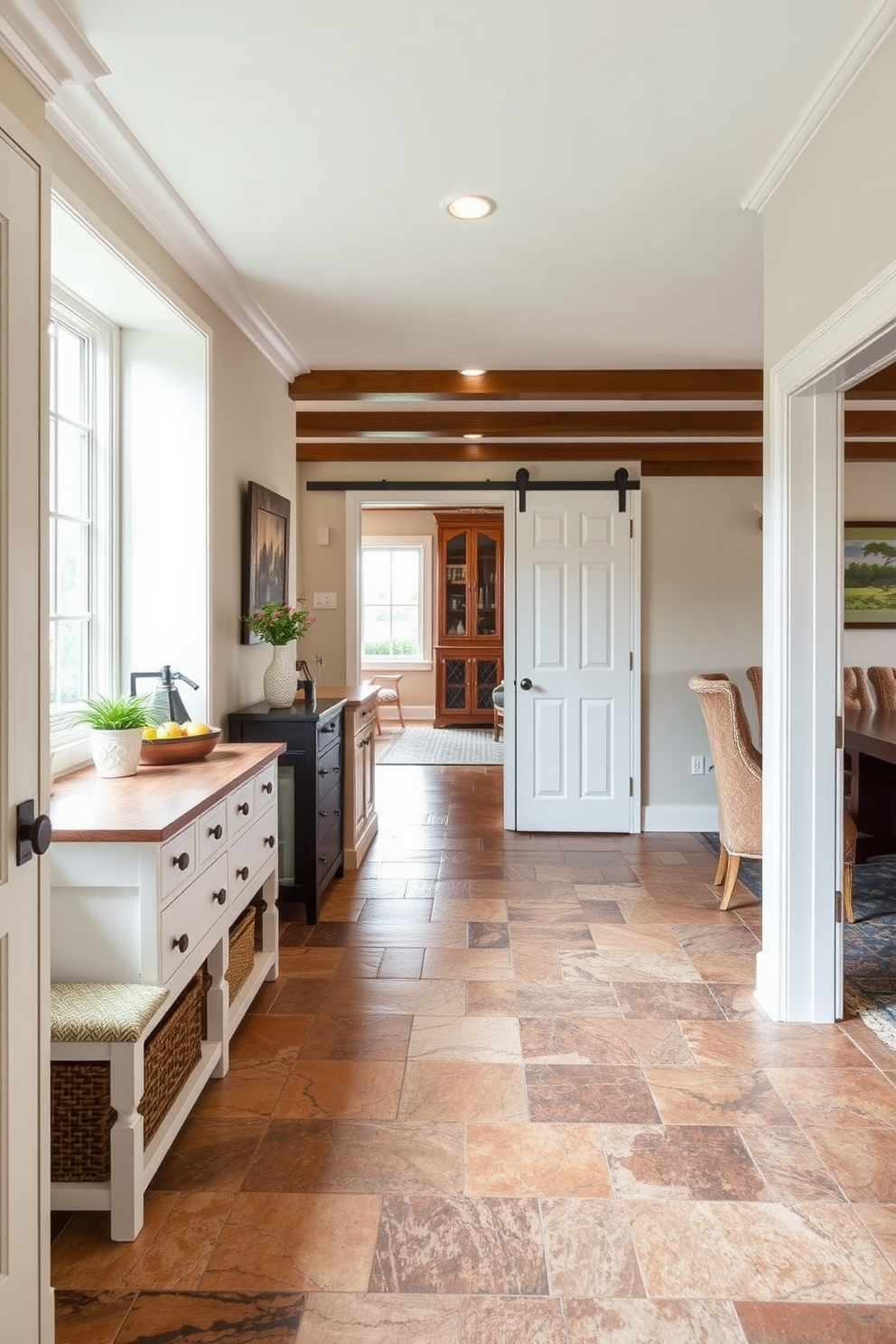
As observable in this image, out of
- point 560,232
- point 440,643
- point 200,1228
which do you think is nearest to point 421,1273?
point 200,1228

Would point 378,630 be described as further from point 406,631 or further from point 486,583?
point 486,583

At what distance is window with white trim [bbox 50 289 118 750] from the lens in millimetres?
2701

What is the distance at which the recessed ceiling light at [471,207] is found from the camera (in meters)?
2.60

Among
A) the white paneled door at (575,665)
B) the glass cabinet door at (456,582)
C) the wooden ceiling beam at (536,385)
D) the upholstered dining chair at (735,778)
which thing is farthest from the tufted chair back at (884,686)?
the glass cabinet door at (456,582)

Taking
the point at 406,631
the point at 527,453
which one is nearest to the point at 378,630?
the point at 406,631

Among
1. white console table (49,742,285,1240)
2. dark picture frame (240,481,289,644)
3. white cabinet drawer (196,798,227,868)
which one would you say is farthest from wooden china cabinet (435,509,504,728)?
white cabinet drawer (196,798,227,868)

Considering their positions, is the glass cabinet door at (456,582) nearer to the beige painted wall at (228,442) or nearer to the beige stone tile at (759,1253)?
the beige painted wall at (228,442)

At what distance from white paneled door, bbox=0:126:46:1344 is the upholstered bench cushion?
263mm

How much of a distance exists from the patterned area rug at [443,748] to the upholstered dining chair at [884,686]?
3.41 m

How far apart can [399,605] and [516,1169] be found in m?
9.28

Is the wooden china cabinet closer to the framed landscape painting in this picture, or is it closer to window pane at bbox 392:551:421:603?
window pane at bbox 392:551:421:603

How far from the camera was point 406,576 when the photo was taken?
11008mm

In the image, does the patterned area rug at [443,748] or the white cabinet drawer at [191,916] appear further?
the patterned area rug at [443,748]

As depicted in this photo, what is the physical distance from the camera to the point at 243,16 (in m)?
1.84
